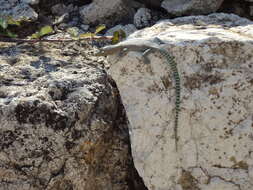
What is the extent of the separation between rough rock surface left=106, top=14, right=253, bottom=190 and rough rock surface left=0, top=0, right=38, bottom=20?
1.67 meters

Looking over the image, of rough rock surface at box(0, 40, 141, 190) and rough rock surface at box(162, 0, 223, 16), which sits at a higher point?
rough rock surface at box(162, 0, 223, 16)

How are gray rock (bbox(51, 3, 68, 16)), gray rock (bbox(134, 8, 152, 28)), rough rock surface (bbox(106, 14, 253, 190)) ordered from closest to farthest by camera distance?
rough rock surface (bbox(106, 14, 253, 190))
gray rock (bbox(134, 8, 152, 28))
gray rock (bbox(51, 3, 68, 16))

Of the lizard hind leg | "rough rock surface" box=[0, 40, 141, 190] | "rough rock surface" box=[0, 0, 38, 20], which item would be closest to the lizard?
the lizard hind leg

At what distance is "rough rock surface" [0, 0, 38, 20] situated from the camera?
4168 millimetres

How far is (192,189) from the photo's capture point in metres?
2.81

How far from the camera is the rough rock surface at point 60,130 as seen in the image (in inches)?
109

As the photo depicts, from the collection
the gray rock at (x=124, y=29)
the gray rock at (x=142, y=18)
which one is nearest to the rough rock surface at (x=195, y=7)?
the gray rock at (x=142, y=18)

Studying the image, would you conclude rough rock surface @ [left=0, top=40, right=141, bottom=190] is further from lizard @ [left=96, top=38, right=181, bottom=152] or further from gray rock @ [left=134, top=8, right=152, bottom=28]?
gray rock @ [left=134, top=8, right=152, bottom=28]

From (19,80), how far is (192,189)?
4.85ft

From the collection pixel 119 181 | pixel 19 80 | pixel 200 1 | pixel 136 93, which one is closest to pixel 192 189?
pixel 119 181

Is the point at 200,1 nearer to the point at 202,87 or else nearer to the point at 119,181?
the point at 202,87

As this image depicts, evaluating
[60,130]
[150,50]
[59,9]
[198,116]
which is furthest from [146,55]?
[59,9]

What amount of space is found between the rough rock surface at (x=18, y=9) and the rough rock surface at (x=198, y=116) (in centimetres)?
167

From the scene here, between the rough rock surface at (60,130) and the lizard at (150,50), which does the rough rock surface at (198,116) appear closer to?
the lizard at (150,50)
